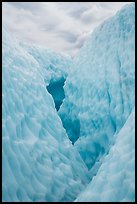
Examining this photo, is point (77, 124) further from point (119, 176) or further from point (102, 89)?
point (119, 176)

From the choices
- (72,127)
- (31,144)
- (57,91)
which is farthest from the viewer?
(57,91)

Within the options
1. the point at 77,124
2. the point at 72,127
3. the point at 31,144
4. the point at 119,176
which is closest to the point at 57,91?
the point at 72,127

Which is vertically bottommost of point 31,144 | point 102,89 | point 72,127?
point 72,127

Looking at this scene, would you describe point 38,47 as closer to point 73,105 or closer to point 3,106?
point 73,105

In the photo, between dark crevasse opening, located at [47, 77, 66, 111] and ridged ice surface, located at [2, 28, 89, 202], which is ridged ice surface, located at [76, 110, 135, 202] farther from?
dark crevasse opening, located at [47, 77, 66, 111]

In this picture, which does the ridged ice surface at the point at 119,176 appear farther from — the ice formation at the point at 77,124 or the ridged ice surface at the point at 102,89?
the ridged ice surface at the point at 102,89

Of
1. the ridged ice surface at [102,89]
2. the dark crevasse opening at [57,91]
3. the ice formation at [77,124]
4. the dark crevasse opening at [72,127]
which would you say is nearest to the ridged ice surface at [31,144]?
the ice formation at [77,124]
